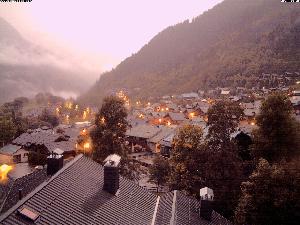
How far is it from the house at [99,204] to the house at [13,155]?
51470mm

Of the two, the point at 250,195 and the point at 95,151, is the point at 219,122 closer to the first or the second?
the point at 250,195

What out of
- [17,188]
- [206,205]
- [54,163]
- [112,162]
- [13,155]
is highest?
[54,163]

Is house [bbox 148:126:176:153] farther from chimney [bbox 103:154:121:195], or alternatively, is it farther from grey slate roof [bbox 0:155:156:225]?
chimney [bbox 103:154:121:195]

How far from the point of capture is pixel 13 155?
2557 inches

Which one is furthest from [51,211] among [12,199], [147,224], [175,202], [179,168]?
[179,168]

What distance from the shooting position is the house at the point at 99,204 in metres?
14.3

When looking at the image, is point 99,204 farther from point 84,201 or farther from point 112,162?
point 112,162

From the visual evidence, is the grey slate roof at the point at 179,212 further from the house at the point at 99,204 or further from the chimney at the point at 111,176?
the chimney at the point at 111,176

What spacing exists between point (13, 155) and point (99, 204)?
55.0 metres

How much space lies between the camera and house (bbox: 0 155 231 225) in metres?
14.3

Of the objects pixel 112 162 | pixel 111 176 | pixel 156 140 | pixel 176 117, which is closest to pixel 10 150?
pixel 156 140

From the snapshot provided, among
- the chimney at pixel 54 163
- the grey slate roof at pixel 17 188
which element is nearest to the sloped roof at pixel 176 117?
the grey slate roof at pixel 17 188

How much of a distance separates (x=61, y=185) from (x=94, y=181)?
281 cm

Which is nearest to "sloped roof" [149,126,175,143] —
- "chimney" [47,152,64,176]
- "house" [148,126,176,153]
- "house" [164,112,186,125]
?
"house" [148,126,176,153]
